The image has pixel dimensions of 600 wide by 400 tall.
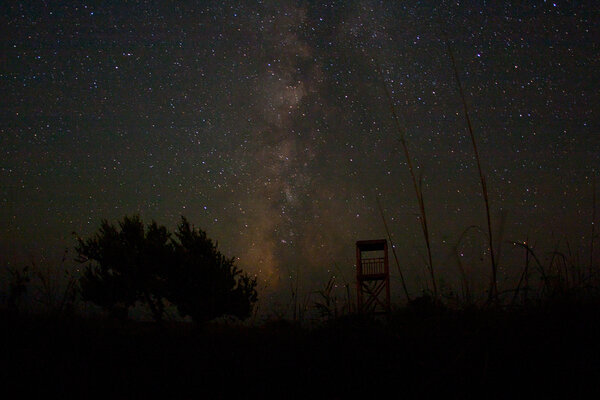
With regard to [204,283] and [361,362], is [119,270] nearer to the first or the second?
[204,283]

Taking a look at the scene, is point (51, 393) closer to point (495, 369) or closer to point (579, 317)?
point (495, 369)

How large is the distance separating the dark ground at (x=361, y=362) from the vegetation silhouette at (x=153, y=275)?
49.6ft

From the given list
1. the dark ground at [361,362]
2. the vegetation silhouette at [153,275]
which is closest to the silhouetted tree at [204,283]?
the vegetation silhouette at [153,275]

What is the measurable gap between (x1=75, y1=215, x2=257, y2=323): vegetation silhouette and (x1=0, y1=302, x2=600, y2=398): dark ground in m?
15.1

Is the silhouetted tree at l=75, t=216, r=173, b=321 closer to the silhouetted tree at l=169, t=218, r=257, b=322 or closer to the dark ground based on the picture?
the silhouetted tree at l=169, t=218, r=257, b=322

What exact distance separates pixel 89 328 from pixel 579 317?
3248 millimetres

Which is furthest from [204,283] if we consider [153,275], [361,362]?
[361,362]

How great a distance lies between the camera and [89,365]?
2031 mm

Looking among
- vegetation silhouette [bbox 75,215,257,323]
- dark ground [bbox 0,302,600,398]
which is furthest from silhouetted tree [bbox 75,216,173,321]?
dark ground [bbox 0,302,600,398]

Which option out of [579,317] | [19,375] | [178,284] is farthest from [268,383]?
[178,284]

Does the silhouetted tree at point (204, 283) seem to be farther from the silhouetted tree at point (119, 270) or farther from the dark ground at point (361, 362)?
the dark ground at point (361, 362)

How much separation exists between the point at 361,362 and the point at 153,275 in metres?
17.9

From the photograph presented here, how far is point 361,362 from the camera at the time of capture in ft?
5.76

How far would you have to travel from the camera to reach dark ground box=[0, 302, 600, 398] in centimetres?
146
